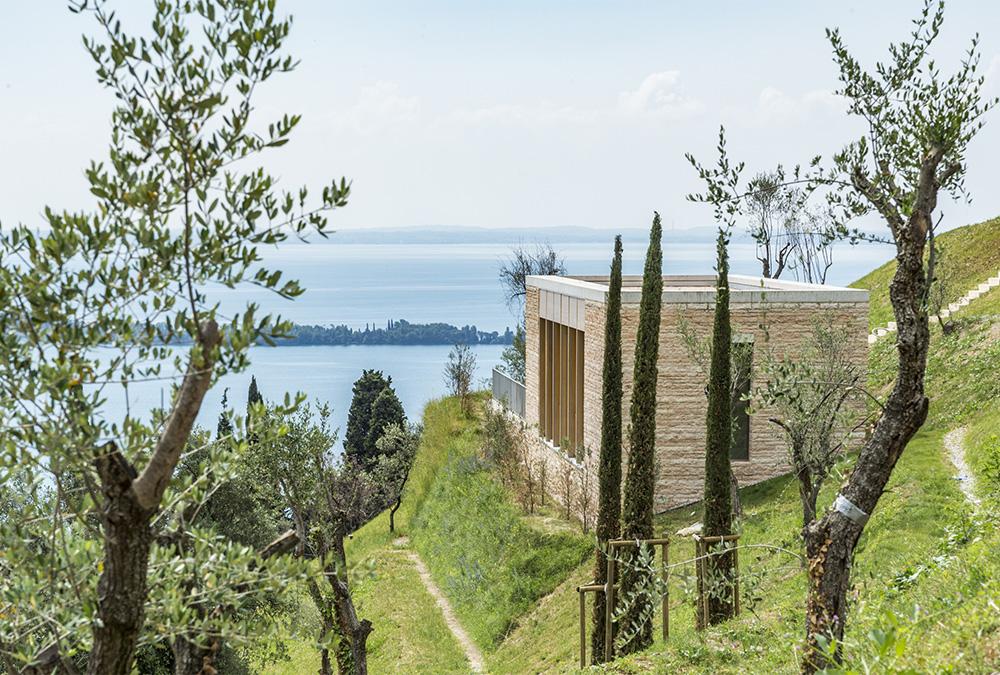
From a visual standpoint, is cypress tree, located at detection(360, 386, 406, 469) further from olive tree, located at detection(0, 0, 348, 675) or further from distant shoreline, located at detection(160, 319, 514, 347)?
olive tree, located at detection(0, 0, 348, 675)

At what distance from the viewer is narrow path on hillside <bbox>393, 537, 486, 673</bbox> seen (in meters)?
24.3

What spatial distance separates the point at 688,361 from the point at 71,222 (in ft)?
69.9

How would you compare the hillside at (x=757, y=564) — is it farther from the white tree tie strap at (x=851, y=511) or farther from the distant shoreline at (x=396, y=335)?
the distant shoreline at (x=396, y=335)

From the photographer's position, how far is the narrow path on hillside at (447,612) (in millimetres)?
24297

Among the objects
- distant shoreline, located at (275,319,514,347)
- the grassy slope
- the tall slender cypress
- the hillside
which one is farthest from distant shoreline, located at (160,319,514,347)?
the tall slender cypress

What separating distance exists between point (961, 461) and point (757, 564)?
5202 millimetres

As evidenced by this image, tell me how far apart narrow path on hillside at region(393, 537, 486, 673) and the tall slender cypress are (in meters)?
5.61

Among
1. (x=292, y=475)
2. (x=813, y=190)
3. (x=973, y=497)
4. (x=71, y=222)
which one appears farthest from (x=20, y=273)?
(x=292, y=475)

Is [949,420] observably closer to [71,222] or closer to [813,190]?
[813,190]

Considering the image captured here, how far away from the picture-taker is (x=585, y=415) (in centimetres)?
2817

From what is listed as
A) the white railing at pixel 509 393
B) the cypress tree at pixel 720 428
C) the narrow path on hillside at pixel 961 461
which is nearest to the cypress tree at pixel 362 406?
the white railing at pixel 509 393

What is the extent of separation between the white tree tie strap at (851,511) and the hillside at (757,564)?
707 mm

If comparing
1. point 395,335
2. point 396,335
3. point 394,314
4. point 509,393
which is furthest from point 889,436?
point 394,314

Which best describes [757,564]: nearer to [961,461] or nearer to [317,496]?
[961,461]
